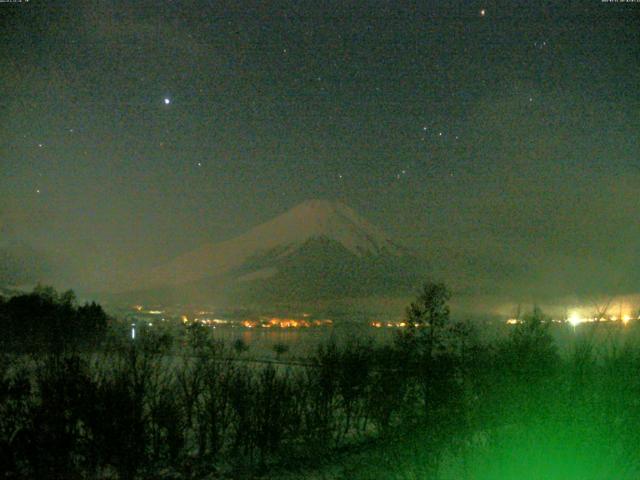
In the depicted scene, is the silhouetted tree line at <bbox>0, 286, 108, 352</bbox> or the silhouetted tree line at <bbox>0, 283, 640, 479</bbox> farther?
→ the silhouetted tree line at <bbox>0, 286, 108, 352</bbox>

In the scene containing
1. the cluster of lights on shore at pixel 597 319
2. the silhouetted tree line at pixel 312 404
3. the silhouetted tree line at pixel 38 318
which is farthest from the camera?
the silhouetted tree line at pixel 38 318

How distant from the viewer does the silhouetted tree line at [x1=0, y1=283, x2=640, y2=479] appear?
470 cm

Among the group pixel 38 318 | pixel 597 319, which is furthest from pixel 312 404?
pixel 38 318

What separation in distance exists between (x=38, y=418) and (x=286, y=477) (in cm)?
457

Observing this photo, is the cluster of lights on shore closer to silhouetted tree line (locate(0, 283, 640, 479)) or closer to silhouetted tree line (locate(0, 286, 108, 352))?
silhouetted tree line (locate(0, 283, 640, 479))

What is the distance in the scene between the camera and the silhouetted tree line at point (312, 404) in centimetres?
470

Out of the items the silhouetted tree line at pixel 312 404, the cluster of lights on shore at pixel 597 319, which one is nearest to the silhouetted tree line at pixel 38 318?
the silhouetted tree line at pixel 312 404

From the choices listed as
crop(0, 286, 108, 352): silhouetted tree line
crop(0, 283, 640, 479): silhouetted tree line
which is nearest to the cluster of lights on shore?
crop(0, 283, 640, 479): silhouetted tree line

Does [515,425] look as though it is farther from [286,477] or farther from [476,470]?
[286,477]

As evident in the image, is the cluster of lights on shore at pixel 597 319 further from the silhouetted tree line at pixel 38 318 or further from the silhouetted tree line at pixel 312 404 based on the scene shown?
the silhouetted tree line at pixel 38 318

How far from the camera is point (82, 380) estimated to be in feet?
29.2

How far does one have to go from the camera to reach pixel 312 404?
43.0 feet

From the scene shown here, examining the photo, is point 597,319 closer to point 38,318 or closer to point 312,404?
point 312,404

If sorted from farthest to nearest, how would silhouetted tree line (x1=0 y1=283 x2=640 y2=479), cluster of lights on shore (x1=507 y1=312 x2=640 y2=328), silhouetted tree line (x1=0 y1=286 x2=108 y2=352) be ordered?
silhouetted tree line (x1=0 y1=286 x2=108 y2=352)
cluster of lights on shore (x1=507 y1=312 x2=640 y2=328)
silhouetted tree line (x1=0 y1=283 x2=640 y2=479)
